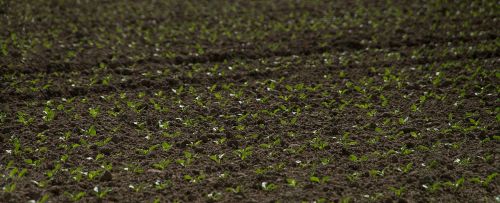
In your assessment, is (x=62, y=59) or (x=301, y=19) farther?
(x=301, y=19)

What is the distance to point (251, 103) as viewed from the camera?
6535 millimetres

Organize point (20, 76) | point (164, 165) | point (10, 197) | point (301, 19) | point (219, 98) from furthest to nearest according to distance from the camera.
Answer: point (301, 19), point (20, 76), point (219, 98), point (164, 165), point (10, 197)

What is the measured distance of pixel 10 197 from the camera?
15.6 ft

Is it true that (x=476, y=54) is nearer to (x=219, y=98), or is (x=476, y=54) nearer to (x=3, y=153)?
(x=219, y=98)

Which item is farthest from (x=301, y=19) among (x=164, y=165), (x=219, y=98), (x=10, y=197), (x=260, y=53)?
(x=10, y=197)

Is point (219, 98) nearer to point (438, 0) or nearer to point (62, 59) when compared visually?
point (62, 59)

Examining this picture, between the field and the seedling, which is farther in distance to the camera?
the seedling

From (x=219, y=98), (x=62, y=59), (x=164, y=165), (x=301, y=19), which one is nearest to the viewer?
(x=164, y=165)

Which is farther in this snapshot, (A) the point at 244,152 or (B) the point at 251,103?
(B) the point at 251,103

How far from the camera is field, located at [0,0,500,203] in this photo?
5051 millimetres

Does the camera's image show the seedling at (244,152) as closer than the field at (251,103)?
No

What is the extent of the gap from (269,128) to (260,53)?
212 centimetres

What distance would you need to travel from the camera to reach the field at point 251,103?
5051 millimetres

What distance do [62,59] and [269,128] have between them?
9.45ft
